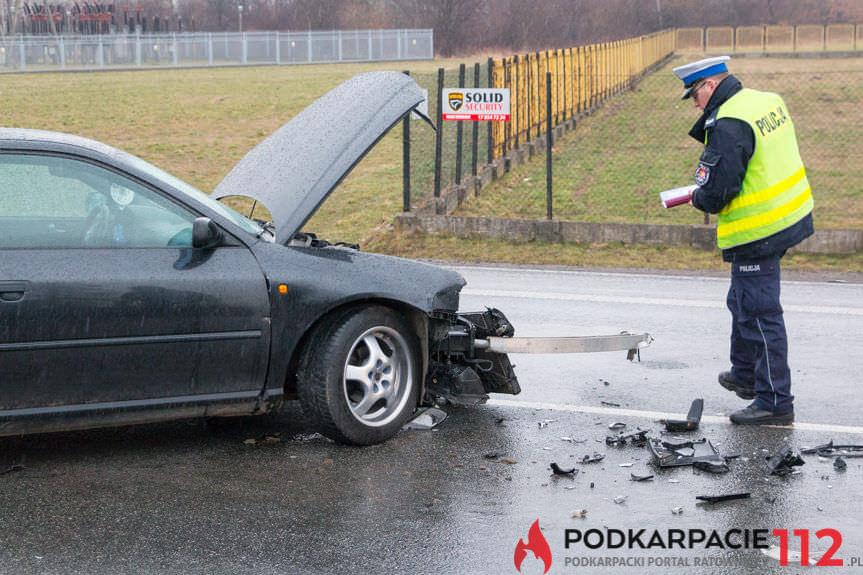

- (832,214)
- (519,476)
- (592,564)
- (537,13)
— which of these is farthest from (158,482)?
(537,13)

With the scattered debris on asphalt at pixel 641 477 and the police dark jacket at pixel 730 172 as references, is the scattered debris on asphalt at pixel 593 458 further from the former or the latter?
the police dark jacket at pixel 730 172

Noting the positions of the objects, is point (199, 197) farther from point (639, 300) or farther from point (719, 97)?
point (639, 300)

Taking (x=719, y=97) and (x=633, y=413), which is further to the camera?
(x=633, y=413)

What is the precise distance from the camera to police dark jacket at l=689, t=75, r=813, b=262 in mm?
5699

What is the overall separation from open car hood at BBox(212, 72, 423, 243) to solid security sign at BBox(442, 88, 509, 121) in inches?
321

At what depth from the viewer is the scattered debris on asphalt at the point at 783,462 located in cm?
512

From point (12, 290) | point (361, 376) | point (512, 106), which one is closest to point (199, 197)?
point (12, 290)

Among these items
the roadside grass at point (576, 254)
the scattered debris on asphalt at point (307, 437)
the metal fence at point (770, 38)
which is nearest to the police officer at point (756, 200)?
the scattered debris on asphalt at point (307, 437)

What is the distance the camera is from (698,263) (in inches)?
477

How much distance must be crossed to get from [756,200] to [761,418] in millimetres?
1156

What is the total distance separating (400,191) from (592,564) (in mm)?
13527

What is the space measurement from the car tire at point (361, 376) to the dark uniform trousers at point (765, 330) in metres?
1.80

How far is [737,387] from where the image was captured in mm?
6223

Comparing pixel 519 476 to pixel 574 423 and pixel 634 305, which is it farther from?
pixel 634 305
